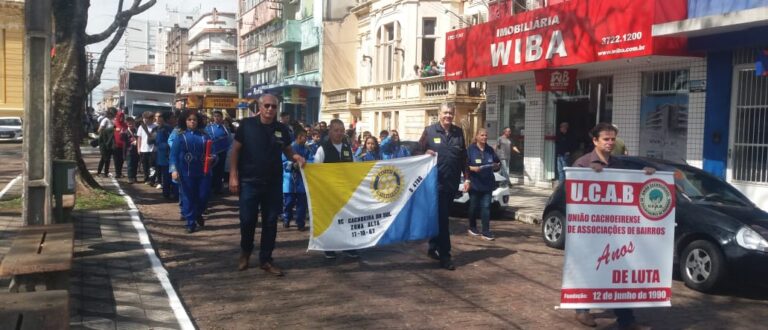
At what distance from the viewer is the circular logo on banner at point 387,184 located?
8344 millimetres

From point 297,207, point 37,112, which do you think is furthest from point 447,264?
point 37,112

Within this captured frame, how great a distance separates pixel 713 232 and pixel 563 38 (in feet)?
30.7

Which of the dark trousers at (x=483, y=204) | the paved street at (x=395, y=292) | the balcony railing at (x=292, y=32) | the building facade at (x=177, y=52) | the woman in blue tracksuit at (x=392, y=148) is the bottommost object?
the paved street at (x=395, y=292)

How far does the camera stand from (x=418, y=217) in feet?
27.9

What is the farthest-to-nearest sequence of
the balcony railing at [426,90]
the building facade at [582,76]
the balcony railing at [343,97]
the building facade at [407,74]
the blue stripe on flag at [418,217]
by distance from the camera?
1. the balcony railing at [343,97]
2. the building facade at [407,74]
3. the balcony railing at [426,90]
4. the building facade at [582,76]
5. the blue stripe on flag at [418,217]

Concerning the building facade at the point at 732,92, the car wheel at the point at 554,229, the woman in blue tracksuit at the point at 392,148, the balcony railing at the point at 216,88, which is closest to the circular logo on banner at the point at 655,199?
the car wheel at the point at 554,229

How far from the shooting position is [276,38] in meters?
46.7

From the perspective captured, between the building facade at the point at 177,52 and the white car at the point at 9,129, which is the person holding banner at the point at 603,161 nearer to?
the white car at the point at 9,129

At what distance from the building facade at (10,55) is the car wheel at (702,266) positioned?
36.1 m

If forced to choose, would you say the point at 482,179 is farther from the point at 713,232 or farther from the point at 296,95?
the point at 296,95

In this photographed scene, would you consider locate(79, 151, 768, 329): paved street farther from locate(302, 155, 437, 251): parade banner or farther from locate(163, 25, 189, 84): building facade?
locate(163, 25, 189, 84): building facade

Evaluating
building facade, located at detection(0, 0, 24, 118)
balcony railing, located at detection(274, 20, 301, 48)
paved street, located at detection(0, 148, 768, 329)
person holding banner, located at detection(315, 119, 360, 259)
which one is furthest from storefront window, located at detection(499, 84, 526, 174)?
building facade, located at detection(0, 0, 24, 118)

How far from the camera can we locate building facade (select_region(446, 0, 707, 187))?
1388cm

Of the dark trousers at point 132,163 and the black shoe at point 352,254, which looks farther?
the dark trousers at point 132,163
